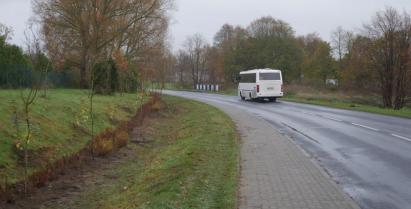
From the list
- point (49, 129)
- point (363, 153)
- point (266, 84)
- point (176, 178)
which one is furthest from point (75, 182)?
point (266, 84)

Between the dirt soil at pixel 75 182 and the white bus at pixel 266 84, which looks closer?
the dirt soil at pixel 75 182

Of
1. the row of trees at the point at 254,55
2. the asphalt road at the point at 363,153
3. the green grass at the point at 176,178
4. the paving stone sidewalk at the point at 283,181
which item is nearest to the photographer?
the paving stone sidewalk at the point at 283,181

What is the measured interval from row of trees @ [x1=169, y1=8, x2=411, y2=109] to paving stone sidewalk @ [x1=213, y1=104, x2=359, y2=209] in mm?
33266

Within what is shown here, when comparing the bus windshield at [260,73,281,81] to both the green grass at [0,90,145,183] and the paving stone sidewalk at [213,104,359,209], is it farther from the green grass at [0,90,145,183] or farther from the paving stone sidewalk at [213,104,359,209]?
the paving stone sidewalk at [213,104,359,209]

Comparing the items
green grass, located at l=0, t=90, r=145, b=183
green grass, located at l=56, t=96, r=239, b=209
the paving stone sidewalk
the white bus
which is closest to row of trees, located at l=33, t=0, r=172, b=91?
the white bus

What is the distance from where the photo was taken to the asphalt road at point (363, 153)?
8.96 metres

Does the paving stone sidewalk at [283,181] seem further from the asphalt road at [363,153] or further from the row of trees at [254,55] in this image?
the row of trees at [254,55]

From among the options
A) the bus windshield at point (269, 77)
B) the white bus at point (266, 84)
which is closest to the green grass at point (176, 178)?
the white bus at point (266, 84)

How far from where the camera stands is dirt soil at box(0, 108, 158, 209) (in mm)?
10172

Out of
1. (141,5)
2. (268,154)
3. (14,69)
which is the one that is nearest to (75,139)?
(268,154)

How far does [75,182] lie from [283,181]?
494 cm

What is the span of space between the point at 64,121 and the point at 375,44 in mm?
36515

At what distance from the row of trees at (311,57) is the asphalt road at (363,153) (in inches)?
936

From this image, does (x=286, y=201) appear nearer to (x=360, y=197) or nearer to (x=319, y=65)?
(x=360, y=197)
